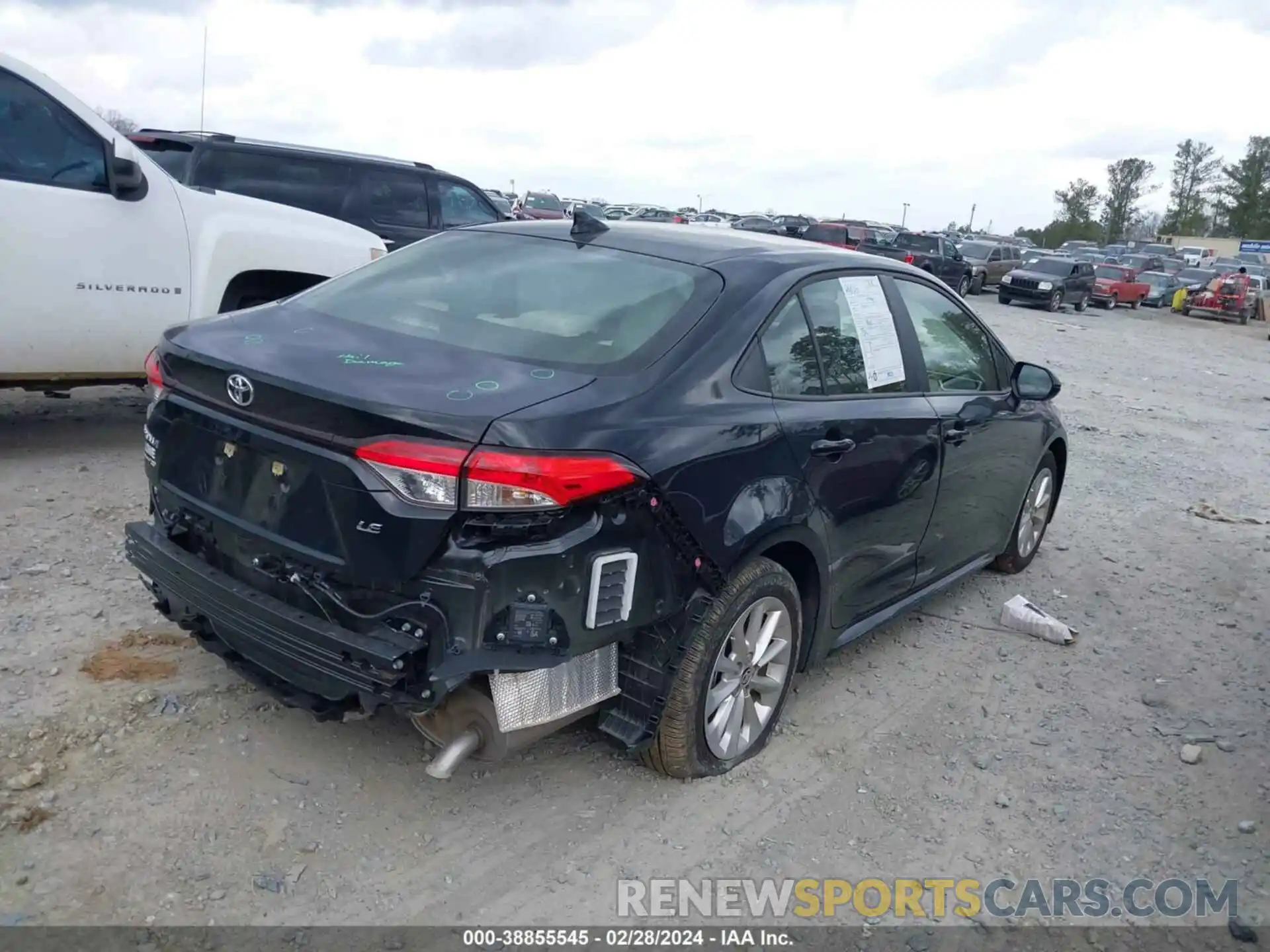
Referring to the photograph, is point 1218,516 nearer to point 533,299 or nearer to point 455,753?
point 533,299

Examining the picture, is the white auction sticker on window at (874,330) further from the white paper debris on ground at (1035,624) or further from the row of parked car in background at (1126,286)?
the row of parked car in background at (1126,286)

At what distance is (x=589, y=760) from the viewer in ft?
12.0

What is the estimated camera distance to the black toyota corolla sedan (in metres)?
2.76

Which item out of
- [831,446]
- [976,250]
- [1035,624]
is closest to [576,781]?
[831,446]

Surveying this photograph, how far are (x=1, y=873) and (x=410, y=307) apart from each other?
6.63 ft

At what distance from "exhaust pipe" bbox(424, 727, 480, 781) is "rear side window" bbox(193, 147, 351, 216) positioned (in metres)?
6.26

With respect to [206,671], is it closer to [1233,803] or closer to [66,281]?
[66,281]

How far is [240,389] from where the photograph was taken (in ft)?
9.97

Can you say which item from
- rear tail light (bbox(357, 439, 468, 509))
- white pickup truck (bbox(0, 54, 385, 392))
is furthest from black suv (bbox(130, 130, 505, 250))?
rear tail light (bbox(357, 439, 468, 509))

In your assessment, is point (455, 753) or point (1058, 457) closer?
point (455, 753)

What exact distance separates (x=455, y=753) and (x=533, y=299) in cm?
150

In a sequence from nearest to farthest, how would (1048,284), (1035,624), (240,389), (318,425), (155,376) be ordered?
1. (318,425)
2. (240,389)
3. (155,376)
4. (1035,624)
5. (1048,284)

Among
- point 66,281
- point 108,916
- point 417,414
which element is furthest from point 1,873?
point 66,281

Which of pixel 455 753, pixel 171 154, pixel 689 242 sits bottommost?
pixel 455 753
